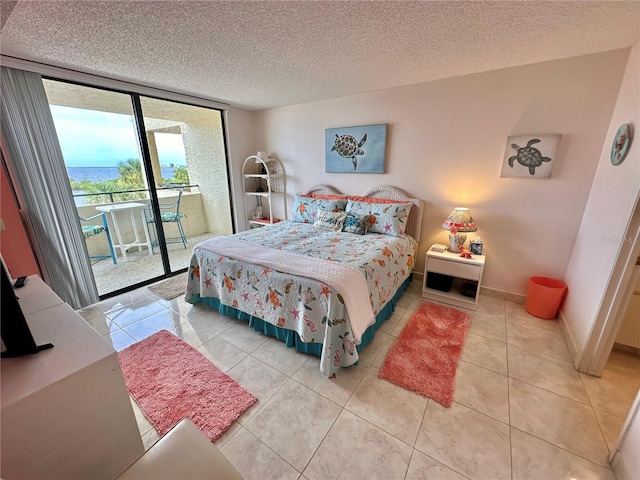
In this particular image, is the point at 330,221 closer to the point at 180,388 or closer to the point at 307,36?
the point at 307,36

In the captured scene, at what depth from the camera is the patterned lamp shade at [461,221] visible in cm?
246

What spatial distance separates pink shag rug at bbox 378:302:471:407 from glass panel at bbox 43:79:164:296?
312 cm

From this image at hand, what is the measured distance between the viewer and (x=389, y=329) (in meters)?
2.28

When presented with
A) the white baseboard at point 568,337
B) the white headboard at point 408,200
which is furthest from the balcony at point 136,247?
the white baseboard at point 568,337

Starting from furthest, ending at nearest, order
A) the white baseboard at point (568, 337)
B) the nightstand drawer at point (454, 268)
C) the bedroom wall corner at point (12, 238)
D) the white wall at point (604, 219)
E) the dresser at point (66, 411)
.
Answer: the nightstand drawer at point (454, 268) < the bedroom wall corner at point (12, 238) < the white baseboard at point (568, 337) < the white wall at point (604, 219) < the dresser at point (66, 411)

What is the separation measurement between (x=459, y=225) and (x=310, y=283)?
1638mm

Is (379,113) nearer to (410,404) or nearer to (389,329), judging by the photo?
(389,329)

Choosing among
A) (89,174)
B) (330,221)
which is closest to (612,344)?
(330,221)

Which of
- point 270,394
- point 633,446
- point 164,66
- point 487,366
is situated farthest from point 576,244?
point 164,66

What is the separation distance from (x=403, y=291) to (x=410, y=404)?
1480 millimetres

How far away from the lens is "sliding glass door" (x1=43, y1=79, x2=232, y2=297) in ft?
9.07

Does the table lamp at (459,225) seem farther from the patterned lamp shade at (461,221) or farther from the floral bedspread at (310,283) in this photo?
the floral bedspread at (310,283)

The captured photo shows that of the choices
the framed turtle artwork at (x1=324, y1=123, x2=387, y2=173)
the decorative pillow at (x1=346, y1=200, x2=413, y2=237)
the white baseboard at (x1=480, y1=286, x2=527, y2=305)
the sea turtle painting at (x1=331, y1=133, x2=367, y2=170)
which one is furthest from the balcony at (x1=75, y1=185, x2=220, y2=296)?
the white baseboard at (x1=480, y1=286, x2=527, y2=305)

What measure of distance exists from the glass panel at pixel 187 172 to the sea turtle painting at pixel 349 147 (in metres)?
1.81
